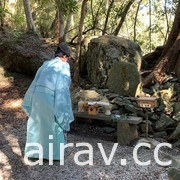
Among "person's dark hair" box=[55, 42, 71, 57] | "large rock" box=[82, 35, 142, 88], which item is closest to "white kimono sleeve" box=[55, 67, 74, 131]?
"person's dark hair" box=[55, 42, 71, 57]

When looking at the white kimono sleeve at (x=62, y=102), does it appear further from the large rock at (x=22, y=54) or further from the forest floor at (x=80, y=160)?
the large rock at (x=22, y=54)

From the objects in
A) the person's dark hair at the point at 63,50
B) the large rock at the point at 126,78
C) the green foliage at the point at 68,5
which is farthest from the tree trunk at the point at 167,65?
the person's dark hair at the point at 63,50

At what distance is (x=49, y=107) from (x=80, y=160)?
0.88 m

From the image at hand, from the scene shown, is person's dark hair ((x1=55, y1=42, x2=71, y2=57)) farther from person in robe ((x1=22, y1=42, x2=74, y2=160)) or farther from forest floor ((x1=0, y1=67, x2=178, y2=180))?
forest floor ((x1=0, y1=67, x2=178, y2=180))

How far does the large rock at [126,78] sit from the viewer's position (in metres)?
6.64

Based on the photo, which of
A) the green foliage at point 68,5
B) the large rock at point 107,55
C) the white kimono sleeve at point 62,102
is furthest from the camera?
the green foliage at point 68,5

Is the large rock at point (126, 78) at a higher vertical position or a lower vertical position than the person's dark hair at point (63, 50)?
lower

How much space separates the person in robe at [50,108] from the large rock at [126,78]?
2495 mm

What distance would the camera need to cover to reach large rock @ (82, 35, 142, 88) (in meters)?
7.54

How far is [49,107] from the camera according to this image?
4.27 meters

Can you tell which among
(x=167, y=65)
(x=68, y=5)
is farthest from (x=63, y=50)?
(x=68, y=5)

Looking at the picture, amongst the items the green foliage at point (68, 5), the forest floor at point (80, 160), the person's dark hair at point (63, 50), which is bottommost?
the forest floor at point (80, 160)

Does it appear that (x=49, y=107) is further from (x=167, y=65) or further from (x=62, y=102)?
(x=167, y=65)

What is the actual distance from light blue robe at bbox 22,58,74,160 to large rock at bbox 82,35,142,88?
328 cm
